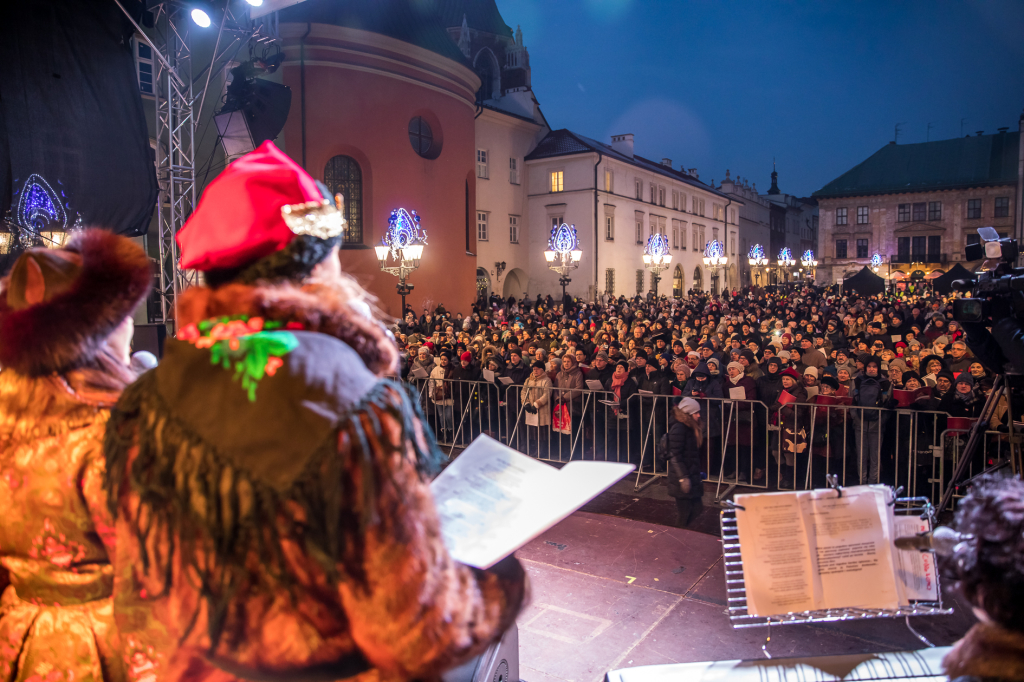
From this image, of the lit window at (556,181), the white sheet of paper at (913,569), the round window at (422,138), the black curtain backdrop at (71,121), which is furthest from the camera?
the lit window at (556,181)

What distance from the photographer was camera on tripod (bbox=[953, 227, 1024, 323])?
4.76m

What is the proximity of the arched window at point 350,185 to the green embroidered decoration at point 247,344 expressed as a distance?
22159 millimetres

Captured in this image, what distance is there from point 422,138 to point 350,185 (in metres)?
3.92

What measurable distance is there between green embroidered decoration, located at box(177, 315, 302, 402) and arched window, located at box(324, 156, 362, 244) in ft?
72.7

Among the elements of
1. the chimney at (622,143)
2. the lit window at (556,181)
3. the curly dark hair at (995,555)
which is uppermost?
the chimney at (622,143)

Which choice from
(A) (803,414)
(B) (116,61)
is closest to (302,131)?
(B) (116,61)

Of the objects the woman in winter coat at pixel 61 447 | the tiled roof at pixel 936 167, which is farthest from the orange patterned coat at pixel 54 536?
the tiled roof at pixel 936 167

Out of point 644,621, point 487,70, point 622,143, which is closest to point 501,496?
point 644,621

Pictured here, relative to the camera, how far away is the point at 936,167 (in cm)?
6209

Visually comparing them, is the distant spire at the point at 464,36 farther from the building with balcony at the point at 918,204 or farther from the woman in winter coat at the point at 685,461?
the building with balcony at the point at 918,204

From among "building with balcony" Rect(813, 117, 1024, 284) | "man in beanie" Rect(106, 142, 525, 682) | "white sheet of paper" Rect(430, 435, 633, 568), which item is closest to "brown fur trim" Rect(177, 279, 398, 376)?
"man in beanie" Rect(106, 142, 525, 682)

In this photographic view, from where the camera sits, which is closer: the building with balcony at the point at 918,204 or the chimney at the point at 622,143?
the chimney at the point at 622,143

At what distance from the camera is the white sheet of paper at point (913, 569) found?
2.51m

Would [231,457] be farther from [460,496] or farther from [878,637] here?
[878,637]
